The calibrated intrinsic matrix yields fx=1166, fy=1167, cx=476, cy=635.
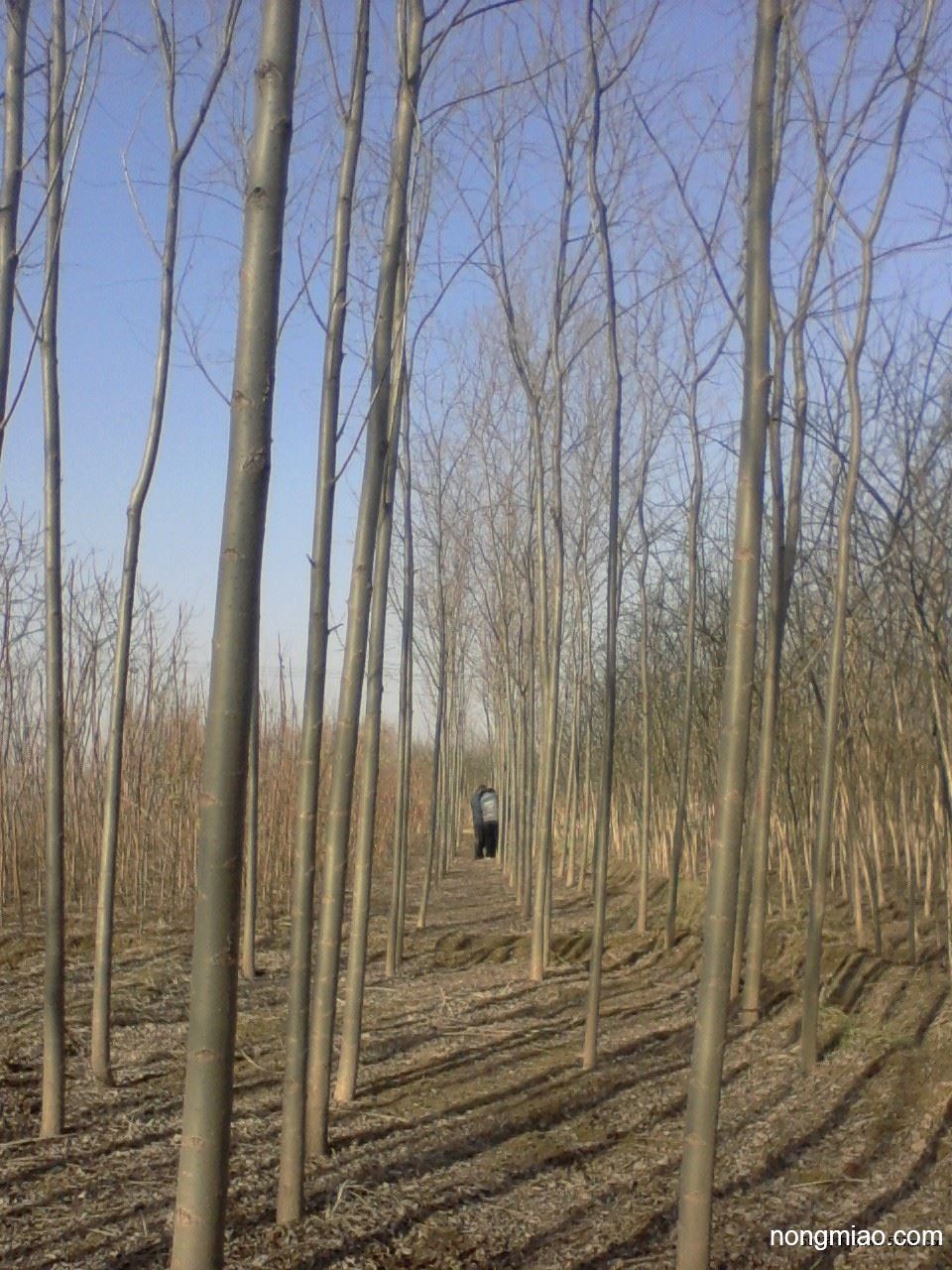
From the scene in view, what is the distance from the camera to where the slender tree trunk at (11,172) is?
3127 millimetres

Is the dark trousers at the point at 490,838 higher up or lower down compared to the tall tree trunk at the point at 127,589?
lower down

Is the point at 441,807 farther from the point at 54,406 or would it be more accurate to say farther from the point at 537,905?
the point at 54,406

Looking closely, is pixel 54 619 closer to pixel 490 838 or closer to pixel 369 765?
pixel 369 765

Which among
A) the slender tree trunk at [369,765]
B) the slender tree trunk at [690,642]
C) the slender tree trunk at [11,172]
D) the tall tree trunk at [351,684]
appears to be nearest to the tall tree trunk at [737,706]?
the tall tree trunk at [351,684]

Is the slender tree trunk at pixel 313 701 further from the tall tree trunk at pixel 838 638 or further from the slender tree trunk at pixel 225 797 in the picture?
the tall tree trunk at pixel 838 638

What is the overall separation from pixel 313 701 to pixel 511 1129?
68.2 inches

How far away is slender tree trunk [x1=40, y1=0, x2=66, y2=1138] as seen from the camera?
11.6 ft

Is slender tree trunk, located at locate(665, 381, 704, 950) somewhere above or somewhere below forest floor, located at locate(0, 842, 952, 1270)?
above

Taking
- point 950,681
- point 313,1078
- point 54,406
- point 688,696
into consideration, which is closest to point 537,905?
point 688,696

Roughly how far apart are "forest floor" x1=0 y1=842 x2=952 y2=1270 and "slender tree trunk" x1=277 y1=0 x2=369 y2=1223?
267 mm

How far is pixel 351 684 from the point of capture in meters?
3.60

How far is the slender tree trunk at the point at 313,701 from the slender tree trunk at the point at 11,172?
0.87 metres

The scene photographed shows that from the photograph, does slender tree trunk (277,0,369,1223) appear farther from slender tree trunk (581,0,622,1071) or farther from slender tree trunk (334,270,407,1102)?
slender tree trunk (581,0,622,1071)

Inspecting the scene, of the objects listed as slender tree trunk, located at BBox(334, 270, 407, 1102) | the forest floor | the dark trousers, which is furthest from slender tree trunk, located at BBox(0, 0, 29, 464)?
the dark trousers
